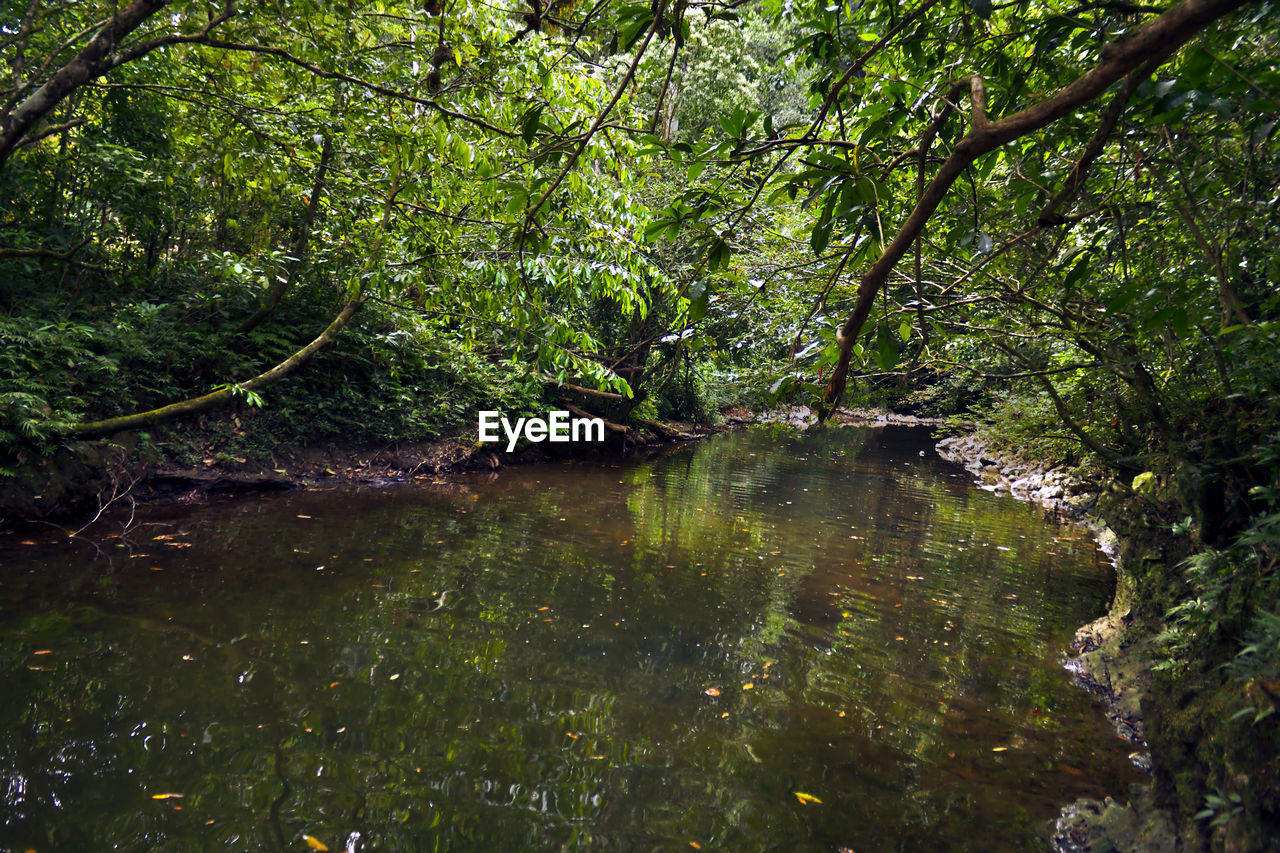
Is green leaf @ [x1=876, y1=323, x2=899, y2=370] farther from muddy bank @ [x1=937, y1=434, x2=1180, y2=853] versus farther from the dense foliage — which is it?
muddy bank @ [x1=937, y1=434, x2=1180, y2=853]

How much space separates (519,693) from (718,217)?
376 cm

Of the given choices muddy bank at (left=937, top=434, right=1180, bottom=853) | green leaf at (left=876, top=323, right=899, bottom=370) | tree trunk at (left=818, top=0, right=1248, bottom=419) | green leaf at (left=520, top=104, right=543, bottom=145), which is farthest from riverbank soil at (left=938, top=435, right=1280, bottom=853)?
green leaf at (left=520, top=104, right=543, bottom=145)

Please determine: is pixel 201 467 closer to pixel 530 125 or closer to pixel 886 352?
pixel 530 125

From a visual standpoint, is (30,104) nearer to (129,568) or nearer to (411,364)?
(129,568)

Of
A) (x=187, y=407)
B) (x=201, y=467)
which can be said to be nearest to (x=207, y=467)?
(x=201, y=467)

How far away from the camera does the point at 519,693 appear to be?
3.92 meters

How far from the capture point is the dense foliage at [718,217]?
6.32 feet

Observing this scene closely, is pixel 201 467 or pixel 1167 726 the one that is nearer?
pixel 1167 726

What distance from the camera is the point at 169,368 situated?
7887mm

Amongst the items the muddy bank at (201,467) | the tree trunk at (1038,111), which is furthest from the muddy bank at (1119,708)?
the muddy bank at (201,467)

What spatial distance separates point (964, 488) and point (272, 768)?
1355 centimetres

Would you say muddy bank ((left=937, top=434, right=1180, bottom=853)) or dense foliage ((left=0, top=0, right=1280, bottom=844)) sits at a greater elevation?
dense foliage ((left=0, top=0, right=1280, bottom=844))

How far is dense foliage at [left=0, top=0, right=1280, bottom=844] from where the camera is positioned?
193 centimetres

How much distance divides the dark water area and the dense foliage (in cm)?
129
